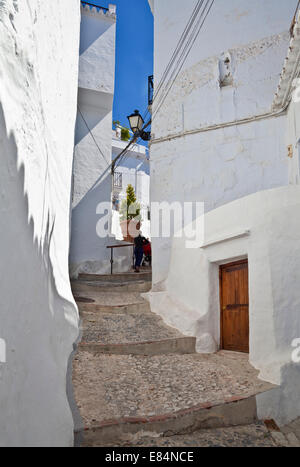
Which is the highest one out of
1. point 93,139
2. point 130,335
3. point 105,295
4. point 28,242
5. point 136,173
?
point 136,173

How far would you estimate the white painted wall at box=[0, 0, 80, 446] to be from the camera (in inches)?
84.0

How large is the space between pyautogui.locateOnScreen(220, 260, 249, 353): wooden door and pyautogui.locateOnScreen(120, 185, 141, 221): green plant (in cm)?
1544

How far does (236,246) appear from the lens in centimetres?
491

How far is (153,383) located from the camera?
13.1 ft

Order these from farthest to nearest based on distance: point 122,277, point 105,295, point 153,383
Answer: point 122,277, point 105,295, point 153,383

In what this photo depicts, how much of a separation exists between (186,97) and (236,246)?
5136 mm

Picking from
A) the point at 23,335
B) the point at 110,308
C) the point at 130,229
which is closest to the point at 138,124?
the point at 110,308

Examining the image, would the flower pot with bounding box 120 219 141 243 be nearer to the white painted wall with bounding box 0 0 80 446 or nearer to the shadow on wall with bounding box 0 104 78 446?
the white painted wall with bounding box 0 0 80 446

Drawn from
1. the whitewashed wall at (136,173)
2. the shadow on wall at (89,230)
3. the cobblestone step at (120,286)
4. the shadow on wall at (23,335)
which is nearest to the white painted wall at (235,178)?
the cobblestone step at (120,286)

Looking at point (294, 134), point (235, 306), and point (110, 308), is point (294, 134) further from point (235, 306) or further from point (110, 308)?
point (110, 308)

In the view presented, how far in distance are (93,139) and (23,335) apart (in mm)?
10029

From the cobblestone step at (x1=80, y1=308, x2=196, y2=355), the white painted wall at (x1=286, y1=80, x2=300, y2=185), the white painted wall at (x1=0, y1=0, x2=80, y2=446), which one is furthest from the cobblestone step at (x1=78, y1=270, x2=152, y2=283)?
the white painted wall at (x1=0, y1=0, x2=80, y2=446)

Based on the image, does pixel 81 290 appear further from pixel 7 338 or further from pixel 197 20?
pixel 197 20

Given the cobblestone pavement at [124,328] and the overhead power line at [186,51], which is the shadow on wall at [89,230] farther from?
the cobblestone pavement at [124,328]
